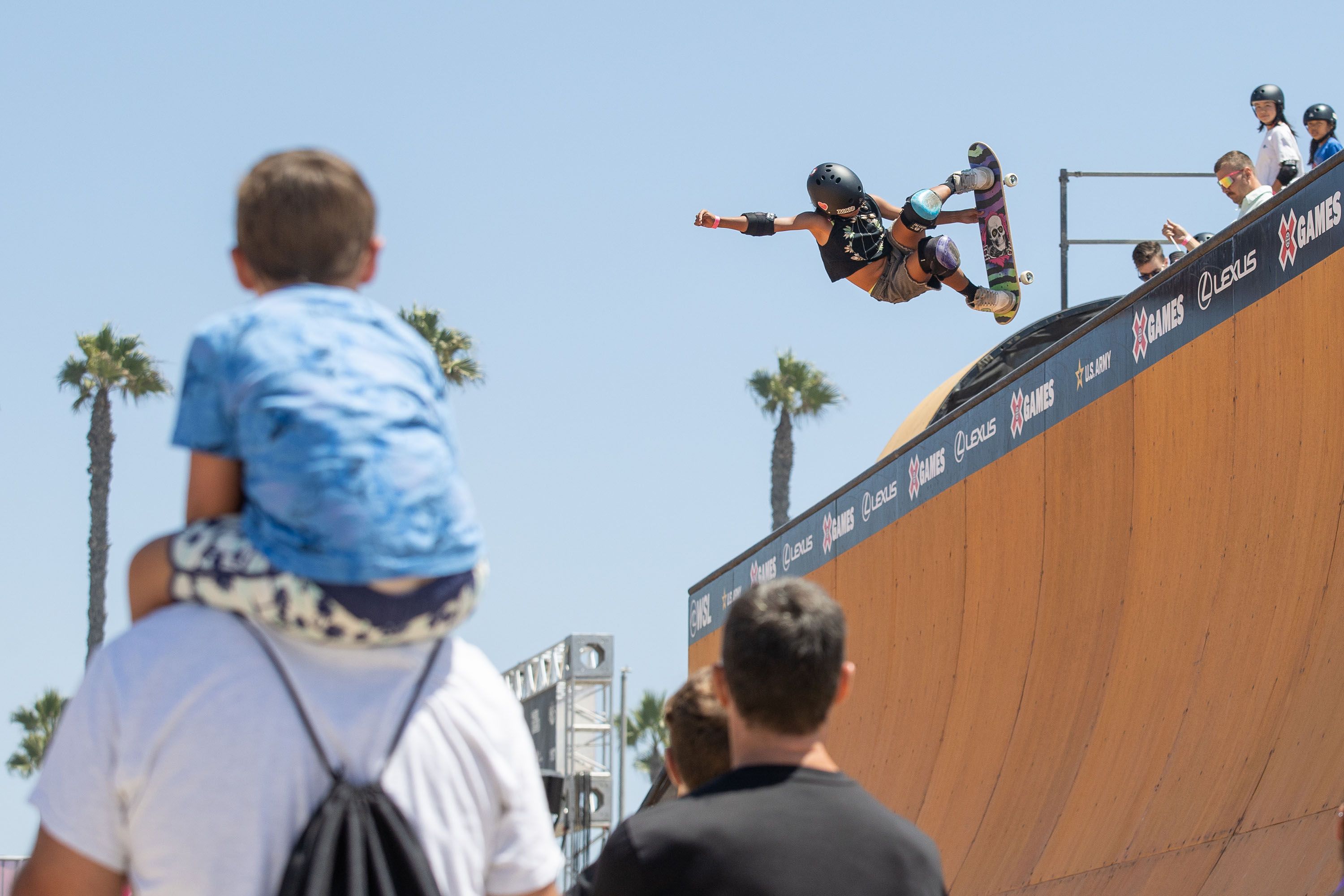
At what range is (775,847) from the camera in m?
2.27

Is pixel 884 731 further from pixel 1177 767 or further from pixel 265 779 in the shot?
pixel 265 779

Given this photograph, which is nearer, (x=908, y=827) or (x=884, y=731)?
(x=908, y=827)

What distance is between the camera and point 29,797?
1799mm

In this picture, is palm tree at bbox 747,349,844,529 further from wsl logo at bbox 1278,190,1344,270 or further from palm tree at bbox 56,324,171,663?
wsl logo at bbox 1278,190,1344,270

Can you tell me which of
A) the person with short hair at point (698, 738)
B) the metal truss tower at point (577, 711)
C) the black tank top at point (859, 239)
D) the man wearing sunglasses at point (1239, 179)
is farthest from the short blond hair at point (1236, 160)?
the metal truss tower at point (577, 711)

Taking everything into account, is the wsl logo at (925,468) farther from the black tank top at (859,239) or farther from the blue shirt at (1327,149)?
the blue shirt at (1327,149)

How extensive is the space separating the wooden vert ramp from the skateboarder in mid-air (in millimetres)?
982

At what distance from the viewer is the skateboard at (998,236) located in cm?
1073

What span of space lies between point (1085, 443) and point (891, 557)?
10.9 feet

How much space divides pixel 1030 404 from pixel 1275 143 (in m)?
2.67

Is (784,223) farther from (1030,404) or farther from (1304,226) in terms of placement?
(1304,226)

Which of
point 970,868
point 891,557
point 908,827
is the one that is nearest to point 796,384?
point 891,557

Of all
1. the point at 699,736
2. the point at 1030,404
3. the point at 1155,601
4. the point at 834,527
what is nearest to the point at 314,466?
the point at 699,736

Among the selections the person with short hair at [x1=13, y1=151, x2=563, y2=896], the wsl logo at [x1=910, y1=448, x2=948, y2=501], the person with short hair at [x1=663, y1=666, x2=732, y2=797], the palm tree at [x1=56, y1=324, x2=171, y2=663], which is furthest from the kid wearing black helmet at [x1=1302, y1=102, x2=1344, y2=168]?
the palm tree at [x1=56, y1=324, x2=171, y2=663]
